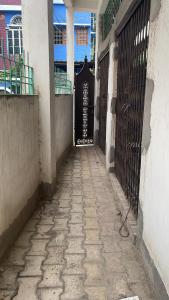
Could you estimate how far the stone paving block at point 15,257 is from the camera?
2334mm

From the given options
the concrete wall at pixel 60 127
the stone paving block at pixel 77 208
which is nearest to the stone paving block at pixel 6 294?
the stone paving block at pixel 77 208

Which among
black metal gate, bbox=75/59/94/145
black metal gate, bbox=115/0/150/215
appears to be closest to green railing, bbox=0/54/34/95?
black metal gate, bbox=115/0/150/215

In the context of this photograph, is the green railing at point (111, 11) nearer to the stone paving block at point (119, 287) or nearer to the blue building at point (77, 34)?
the stone paving block at point (119, 287)

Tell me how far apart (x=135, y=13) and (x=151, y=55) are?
1.26 metres

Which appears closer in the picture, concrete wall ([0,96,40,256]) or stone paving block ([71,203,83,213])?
concrete wall ([0,96,40,256])

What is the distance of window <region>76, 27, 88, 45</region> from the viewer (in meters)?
16.1

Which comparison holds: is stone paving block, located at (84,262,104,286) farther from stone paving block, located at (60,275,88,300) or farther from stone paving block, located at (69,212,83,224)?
stone paving block, located at (69,212,83,224)

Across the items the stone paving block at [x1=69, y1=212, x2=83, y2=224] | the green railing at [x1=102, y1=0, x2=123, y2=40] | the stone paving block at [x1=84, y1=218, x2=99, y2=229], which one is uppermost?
the green railing at [x1=102, y1=0, x2=123, y2=40]

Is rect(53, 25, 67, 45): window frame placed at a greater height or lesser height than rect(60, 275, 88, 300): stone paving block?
greater

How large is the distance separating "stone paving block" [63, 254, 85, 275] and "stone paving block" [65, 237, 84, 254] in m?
0.06

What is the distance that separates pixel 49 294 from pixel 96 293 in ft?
1.18

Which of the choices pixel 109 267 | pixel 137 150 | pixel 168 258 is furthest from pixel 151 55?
pixel 109 267

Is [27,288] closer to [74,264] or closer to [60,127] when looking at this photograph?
[74,264]

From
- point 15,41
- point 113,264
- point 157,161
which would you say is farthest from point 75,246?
point 15,41
